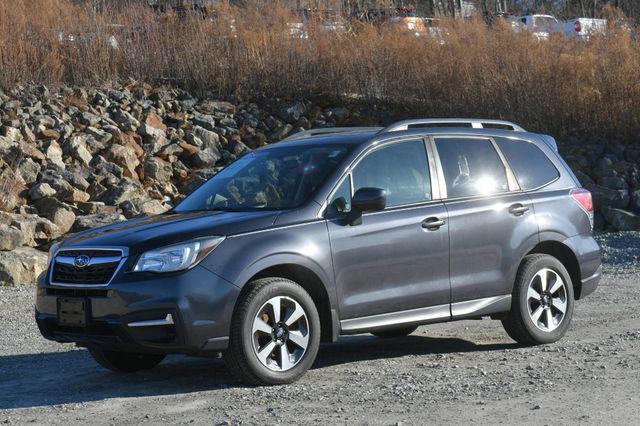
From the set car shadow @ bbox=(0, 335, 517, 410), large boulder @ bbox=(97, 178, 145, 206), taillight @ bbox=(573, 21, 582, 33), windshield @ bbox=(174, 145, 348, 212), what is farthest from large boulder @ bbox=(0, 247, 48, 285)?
taillight @ bbox=(573, 21, 582, 33)

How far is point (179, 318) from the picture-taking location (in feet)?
22.9

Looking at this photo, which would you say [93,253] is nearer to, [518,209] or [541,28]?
[518,209]

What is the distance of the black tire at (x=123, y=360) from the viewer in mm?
8211

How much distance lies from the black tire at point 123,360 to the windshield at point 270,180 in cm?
115

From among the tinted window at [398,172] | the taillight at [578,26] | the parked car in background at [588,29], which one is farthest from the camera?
the taillight at [578,26]

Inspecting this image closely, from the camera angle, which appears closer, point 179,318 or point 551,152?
point 179,318

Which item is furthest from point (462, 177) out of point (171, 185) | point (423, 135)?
point (171, 185)

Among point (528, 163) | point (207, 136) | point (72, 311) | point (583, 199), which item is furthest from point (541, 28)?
point (72, 311)

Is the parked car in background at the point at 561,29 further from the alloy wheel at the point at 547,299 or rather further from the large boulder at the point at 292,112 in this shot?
the alloy wheel at the point at 547,299

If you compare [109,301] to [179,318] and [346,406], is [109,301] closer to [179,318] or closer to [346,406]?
[179,318]

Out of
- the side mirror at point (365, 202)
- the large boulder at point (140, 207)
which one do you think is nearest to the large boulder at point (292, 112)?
the large boulder at point (140, 207)

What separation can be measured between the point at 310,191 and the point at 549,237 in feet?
7.28

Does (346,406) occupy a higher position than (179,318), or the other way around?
(179,318)

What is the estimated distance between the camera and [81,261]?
7379mm
